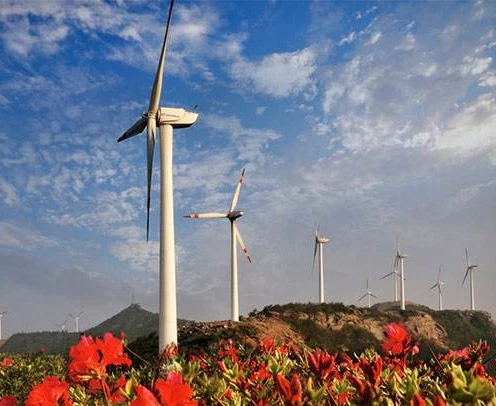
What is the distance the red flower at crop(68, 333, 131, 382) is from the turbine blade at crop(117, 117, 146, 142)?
22.4 metres

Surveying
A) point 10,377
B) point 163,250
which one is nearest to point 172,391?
point 10,377

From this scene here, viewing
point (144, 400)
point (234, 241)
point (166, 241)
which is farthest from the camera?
point (234, 241)

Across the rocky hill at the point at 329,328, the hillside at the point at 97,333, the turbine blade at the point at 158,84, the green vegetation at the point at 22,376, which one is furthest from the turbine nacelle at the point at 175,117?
the hillside at the point at 97,333

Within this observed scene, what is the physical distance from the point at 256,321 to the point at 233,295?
8.15 ft

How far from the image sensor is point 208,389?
14.7 feet

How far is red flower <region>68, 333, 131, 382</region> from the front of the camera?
360cm

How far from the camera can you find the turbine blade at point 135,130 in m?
26.1

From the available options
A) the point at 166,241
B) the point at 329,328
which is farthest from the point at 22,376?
the point at 329,328

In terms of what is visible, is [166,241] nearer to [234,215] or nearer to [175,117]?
[175,117]

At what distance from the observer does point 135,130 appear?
27.2 m

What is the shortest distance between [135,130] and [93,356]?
24335 millimetres

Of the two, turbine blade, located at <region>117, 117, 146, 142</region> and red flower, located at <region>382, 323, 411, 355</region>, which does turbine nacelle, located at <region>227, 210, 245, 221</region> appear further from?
red flower, located at <region>382, 323, 411, 355</region>

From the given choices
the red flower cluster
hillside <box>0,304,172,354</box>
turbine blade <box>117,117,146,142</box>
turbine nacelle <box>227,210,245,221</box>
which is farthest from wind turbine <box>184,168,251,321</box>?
hillside <box>0,304,172,354</box>

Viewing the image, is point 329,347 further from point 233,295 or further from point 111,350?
point 111,350
